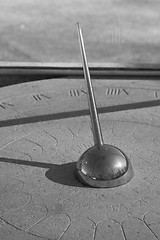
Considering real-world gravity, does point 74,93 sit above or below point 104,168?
below

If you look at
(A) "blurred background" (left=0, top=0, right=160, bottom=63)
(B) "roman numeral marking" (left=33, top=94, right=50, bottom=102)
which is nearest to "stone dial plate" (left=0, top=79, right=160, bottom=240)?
(B) "roman numeral marking" (left=33, top=94, right=50, bottom=102)

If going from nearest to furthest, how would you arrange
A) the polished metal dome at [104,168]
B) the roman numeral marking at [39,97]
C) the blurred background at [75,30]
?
the polished metal dome at [104,168] < the roman numeral marking at [39,97] < the blurred background at [75,30]

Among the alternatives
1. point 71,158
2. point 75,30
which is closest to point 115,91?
point 71,158

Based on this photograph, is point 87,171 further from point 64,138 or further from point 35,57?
point 35,57

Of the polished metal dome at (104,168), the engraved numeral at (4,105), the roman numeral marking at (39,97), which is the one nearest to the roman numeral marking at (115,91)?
the roman numeral marking at (39,97)

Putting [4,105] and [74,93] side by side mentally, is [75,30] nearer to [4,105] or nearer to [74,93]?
[74,93]

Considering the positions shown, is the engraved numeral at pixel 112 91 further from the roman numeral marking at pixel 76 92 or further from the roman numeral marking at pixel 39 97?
the roman numeral marking at pixel 39 97
